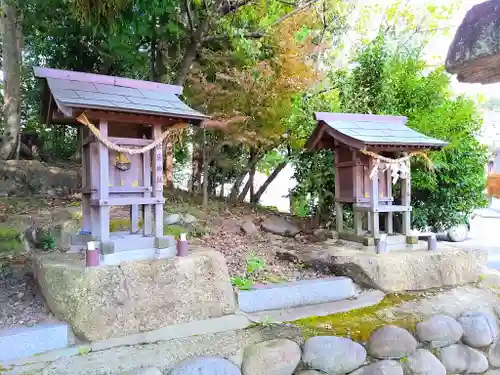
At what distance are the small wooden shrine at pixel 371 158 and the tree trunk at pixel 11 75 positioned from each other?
6690 mm

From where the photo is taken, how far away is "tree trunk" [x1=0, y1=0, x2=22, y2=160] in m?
8.09

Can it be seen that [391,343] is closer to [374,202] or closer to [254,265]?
[254,265]

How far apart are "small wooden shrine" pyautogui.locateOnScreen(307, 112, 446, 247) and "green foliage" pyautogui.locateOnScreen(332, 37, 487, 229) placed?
108 cm

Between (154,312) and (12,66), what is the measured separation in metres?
7.27

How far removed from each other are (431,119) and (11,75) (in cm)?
868

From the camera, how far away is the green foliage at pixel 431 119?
6.81m

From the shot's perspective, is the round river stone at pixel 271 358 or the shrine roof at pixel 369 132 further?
the shrine roof at pixel 369 132

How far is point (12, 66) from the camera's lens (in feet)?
27.3

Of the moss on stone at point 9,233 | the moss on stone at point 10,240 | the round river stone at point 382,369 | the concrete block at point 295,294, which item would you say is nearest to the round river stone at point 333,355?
the round river stone at point 382,369

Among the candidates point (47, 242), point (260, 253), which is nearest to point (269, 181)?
point (260, 253)

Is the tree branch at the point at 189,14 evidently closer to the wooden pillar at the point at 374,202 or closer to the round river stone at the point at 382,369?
the wooden pillar at the point at 374,202

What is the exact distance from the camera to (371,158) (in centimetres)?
554

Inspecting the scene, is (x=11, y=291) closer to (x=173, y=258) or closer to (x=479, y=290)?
(x=173, y=258)

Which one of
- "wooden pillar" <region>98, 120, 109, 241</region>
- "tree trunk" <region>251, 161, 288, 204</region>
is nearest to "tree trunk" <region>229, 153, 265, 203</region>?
"tree trunk" <region>251, 161, 288, 204</region>
